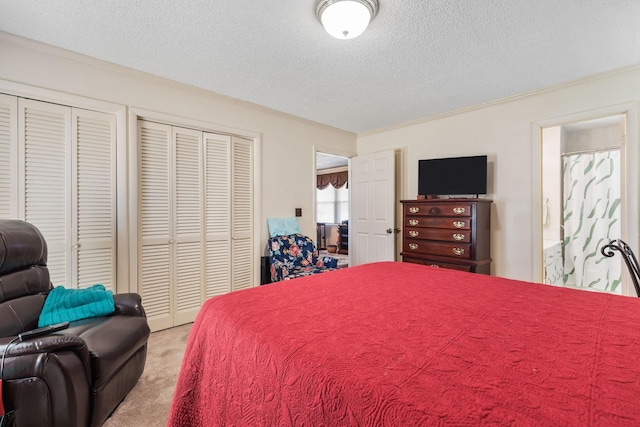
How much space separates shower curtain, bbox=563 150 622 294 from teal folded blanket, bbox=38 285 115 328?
536 cm

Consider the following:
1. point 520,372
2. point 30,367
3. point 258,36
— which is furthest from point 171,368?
point 258,36

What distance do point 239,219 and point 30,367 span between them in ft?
7.74

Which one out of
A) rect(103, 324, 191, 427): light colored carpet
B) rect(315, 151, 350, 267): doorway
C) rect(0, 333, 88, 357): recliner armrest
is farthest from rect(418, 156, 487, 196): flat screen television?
rect(315, 151, 350, 267): doorway

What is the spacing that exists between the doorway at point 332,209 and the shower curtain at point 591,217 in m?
4.60

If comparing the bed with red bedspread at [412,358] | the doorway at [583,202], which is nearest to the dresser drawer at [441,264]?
the doorway at [583,202]

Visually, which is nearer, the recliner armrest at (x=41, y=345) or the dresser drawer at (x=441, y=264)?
the recliner armrest at (x=41, y=345)

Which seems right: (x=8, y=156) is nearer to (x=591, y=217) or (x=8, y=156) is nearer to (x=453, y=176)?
(x=453, y=176)

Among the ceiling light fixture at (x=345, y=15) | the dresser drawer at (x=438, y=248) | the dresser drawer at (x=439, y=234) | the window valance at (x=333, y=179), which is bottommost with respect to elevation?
the dresser drawer at (x=438, y=248)

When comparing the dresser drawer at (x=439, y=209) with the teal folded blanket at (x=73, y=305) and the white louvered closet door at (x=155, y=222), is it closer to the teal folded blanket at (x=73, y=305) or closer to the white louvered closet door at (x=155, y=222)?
the white louvered closet door at (x=155, y=222)

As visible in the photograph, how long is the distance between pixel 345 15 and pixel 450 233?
2.44 meters

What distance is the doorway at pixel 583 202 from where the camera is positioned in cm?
375

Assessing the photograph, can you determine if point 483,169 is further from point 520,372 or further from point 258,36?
point 520,372

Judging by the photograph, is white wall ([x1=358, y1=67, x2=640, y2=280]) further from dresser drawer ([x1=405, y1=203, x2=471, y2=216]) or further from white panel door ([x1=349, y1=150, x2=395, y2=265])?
white panel door ([x1=349, y1=150, x2=395, y2=265])

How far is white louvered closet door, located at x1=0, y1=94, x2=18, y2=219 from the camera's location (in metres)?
2.16
